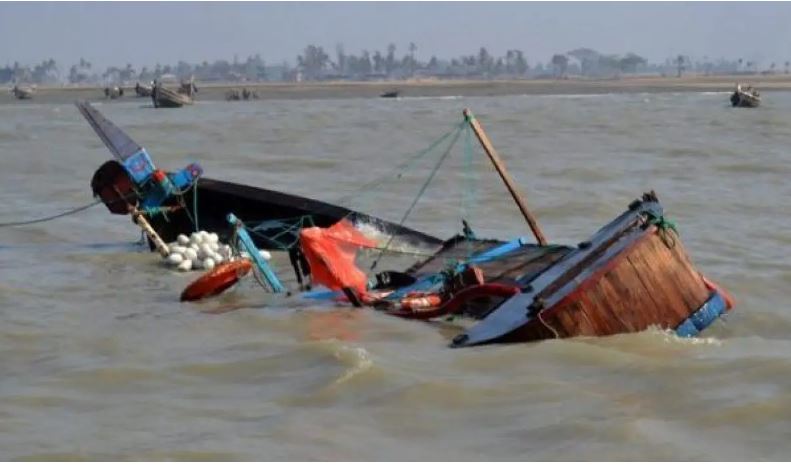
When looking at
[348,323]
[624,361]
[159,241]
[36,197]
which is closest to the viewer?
[624,361]

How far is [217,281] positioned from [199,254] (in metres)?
2.45

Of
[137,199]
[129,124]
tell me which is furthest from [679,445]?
[129,124]

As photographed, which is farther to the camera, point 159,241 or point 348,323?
point 159,241

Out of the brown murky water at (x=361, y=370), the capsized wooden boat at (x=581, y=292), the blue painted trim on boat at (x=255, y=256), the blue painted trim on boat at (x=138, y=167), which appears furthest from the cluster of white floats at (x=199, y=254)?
the capsized wooden boat at (x=581, y=292)

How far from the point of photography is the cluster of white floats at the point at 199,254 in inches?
529

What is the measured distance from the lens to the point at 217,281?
11.2 m

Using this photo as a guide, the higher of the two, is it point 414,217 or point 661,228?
point 661,228

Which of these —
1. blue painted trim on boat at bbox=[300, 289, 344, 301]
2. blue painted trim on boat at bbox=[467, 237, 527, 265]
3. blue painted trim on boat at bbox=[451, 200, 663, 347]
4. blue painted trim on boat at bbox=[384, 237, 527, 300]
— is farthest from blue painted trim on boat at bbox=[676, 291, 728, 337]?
blue painted trim on boat at bbox=[300, 289, 344, 301]

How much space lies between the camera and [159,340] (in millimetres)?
9688

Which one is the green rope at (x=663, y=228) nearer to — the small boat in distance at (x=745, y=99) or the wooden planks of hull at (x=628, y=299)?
the wooden planks of hull at (x=628, y=299)

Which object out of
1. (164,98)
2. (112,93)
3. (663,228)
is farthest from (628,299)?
(112,93)

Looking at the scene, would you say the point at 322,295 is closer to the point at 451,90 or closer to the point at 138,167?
the point at 138,167

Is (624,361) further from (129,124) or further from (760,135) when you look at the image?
(129,124)

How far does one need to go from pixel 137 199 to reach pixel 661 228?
7.76 metres
